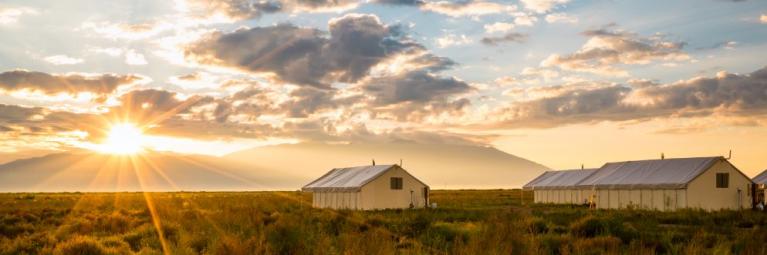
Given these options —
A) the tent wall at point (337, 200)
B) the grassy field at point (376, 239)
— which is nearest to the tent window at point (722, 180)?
the grassy field at point (376, 239)

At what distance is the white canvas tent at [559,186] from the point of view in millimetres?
56206

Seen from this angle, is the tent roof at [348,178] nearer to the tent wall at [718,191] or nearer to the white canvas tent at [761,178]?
the tent wall at [718,191]

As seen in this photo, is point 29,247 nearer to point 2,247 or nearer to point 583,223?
point 2,247

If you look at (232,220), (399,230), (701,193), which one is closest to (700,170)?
(701,193)

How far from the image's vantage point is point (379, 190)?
47406 mm

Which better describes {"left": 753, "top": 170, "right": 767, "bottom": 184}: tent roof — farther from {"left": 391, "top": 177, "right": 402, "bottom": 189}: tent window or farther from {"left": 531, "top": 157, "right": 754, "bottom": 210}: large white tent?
{"left": 391, "top": 177, "right": 402, "bottom": 189}: tent window

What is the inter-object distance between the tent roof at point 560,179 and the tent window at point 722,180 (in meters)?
13.8

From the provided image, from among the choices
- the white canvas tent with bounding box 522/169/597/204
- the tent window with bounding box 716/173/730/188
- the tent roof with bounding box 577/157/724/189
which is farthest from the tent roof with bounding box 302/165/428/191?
the tent window with bounding box 716/173/730/188

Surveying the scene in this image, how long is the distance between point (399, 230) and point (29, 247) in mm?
10377

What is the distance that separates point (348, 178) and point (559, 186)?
18654 mm

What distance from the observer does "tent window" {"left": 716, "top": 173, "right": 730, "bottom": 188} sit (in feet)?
138

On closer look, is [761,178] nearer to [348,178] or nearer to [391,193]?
[391,193]

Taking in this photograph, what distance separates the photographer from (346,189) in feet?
159

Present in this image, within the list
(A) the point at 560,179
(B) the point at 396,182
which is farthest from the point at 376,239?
(A) the point at 560,179
